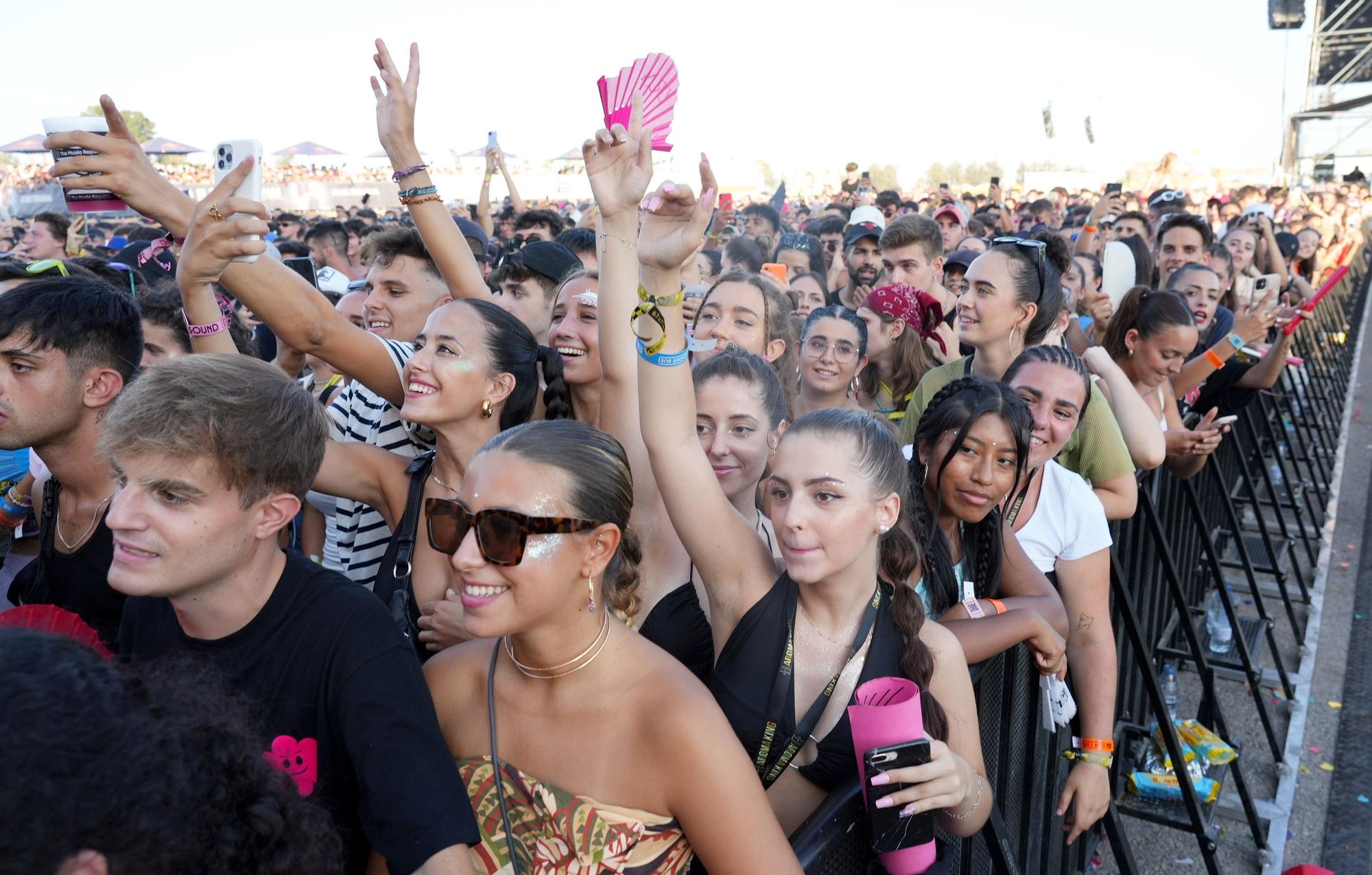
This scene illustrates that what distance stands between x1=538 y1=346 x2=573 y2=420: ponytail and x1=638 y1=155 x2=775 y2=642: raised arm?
0.88 m

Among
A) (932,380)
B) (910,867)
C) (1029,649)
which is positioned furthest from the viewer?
(932,380)

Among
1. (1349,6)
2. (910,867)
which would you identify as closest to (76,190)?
(910,867)

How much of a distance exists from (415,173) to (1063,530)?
2.44 metres

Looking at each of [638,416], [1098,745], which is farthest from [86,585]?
[1098,745]

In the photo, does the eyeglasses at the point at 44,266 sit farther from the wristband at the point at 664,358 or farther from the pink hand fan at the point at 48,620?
the wristband at the point at 664,358

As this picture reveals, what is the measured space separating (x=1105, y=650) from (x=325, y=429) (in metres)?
2.44

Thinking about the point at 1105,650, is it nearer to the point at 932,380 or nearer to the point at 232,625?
the point at 932,380

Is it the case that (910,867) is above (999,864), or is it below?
above

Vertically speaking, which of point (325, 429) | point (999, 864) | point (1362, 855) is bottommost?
point (1362, 855)

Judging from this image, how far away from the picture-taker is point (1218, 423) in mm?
4637

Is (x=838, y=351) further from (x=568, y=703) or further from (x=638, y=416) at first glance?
(x=568, y=703)

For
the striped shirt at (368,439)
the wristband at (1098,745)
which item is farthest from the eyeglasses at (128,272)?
the wristband at (1098,745)

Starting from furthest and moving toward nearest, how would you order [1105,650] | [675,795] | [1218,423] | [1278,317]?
[1278,317], [1218,423], [1105,650], [675,795]

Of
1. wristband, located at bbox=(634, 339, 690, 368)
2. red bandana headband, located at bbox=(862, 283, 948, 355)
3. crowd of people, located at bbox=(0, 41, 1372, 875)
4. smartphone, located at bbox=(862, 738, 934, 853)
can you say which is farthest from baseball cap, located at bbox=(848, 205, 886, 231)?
smartphone, located at bbox=(862, 738, 934, 853)
